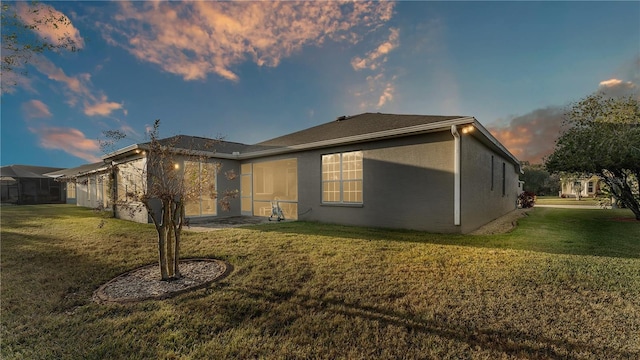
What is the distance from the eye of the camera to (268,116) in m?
16.1

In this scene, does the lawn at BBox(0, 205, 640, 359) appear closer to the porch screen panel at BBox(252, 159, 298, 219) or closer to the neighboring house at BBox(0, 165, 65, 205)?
the porch screen panel at BBox(252, 159, 298, 219)

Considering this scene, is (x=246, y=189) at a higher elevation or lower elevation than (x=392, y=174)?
lower

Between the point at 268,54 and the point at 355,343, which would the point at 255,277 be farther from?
the point at 268,54

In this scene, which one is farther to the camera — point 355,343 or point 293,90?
point 293,90

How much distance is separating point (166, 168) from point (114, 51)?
943 cm

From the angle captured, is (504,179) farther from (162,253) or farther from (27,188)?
(27,188)

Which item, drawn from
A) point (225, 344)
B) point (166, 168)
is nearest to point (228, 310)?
point (225, 344)

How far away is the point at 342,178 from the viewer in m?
9.49

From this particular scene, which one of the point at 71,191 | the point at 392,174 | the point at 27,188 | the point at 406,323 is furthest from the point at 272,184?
the point at 27,188

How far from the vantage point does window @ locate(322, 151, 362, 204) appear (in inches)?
363

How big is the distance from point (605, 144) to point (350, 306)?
12636mm

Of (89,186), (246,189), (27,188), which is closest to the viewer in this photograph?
(246,189)

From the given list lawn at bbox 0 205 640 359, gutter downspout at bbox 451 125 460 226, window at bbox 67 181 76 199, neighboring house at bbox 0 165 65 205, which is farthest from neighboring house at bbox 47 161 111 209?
gutter downspout at bbox 451 125 460 226

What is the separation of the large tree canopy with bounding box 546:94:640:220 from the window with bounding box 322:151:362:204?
9.37 meters
